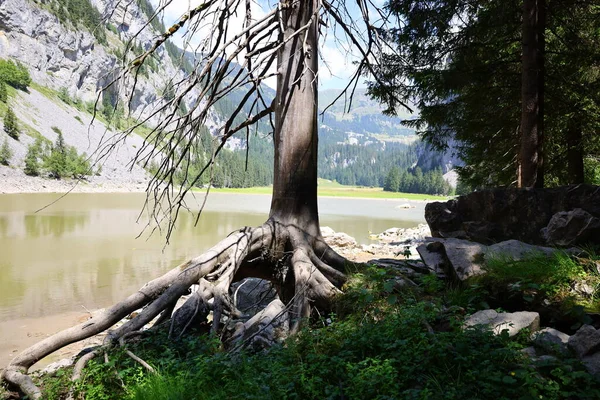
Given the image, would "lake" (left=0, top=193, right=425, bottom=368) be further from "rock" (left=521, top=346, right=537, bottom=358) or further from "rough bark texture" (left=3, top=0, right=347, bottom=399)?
"rock" (left=521, top=346, right=537, bottom=358)

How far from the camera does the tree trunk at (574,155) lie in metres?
8.47

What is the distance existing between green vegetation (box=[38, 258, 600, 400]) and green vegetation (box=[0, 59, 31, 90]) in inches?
4097

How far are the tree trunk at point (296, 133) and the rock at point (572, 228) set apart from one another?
2.28 m

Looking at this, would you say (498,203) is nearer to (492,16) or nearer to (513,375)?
(513,375)

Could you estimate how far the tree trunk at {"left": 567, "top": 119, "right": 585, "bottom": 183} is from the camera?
847 centimetres

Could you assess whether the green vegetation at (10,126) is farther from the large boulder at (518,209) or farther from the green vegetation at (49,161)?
the large boulder at (518,209)

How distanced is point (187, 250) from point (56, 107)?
98.8 meters

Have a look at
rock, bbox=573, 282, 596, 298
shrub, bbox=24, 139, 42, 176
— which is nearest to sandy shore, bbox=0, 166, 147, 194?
shrub, bbox=24, 139, 42, 176

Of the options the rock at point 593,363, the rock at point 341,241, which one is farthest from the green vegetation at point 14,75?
the rock at point 593,363

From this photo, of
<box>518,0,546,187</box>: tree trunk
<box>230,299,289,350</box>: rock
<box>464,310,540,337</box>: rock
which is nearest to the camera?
<box>464,310,540,337</box>: rock

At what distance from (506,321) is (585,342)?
1.63 feet

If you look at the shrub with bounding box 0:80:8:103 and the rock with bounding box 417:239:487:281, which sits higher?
the shrub with bounding box 0:80:8:103

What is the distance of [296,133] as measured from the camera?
14.4 ft

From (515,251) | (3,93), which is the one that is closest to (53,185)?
(3,93)
